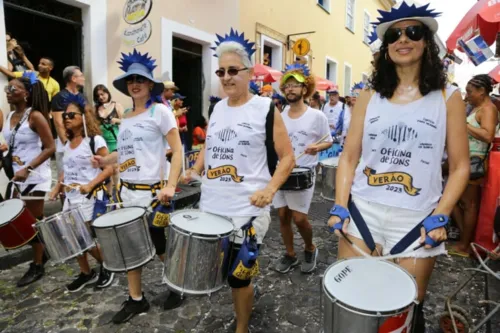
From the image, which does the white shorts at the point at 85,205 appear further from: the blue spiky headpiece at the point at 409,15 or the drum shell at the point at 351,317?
the blue spiky headpiece at the point at 409,15

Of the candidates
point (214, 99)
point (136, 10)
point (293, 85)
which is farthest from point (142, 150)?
point (214, 99)

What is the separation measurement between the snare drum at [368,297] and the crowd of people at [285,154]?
24 cm

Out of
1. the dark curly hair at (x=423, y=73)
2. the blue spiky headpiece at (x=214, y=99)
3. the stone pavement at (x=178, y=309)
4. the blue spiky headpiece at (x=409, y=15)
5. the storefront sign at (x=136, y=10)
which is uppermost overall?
the storefront sign at (x=136, y=10)

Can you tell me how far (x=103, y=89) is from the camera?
606 cm

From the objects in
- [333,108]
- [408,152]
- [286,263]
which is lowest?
[286,263]

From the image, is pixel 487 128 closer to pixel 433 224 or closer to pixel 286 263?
pixel 286 263

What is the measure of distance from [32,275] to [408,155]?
366 cm

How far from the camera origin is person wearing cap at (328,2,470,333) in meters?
1.91

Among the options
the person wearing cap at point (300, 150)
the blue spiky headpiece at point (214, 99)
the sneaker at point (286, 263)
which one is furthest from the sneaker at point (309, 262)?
the blue spiky headpiece at point (214, 99)

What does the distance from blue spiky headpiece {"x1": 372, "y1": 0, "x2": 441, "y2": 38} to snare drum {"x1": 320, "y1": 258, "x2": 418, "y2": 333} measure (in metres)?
1.25

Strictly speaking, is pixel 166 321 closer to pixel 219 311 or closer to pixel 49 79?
pixel 219 311

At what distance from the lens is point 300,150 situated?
407cm

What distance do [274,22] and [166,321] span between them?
10725 millimetres

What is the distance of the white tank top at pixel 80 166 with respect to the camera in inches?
137
